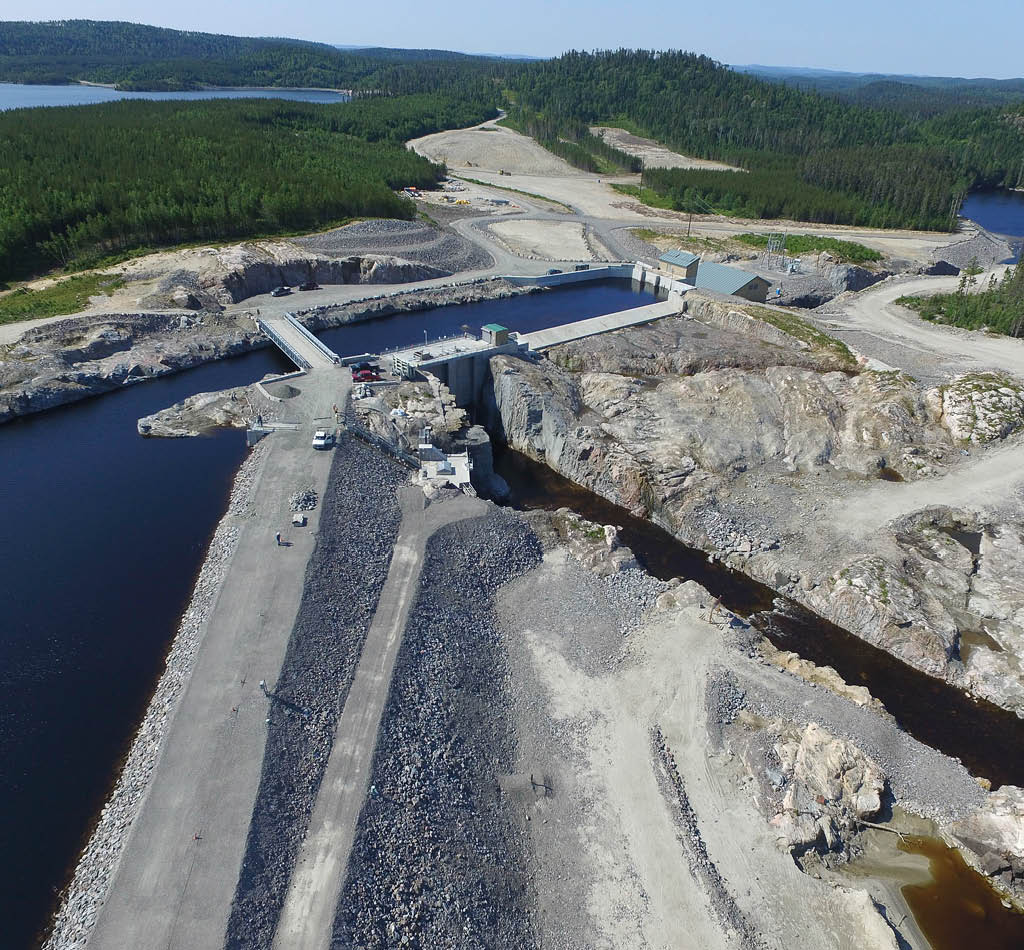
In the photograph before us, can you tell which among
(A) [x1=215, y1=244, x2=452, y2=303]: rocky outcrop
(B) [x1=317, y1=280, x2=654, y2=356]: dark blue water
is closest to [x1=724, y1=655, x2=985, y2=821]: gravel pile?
(B) [x1=317, y1=280, x2=654, y2=356]: dark blue water

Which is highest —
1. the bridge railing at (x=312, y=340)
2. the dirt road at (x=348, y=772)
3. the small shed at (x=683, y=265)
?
the small shed at (x=683, y=265)

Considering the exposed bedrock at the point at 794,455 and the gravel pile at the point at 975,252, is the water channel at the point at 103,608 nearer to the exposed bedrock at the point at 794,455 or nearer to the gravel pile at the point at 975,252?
the exposed bedrock at the point at 794,455

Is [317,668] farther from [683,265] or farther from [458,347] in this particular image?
[683,265]

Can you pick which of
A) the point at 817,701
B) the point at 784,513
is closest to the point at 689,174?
the point at 784,513

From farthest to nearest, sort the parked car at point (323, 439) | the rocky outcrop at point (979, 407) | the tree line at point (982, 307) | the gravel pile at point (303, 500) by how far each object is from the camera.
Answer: the tree line at point (982, 307) → the rocky outcrop at point (979, 407) → the parked car at point (323, 439) → the gravel pile at point (303, 500)

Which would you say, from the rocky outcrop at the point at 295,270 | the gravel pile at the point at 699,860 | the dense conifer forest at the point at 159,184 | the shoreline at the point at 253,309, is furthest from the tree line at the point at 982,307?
the dense conifer forest at the point at 159,184

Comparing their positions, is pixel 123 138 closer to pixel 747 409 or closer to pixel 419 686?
pixel 747 409
